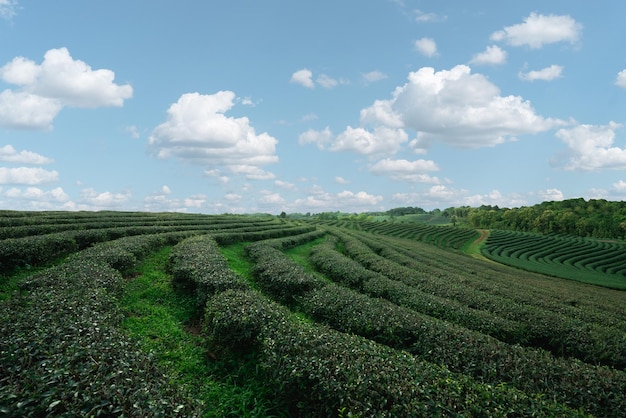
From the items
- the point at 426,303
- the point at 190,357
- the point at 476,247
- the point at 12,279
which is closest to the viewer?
the point at 190,357

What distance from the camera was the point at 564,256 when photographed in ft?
207

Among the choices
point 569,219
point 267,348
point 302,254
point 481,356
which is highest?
point 569,219

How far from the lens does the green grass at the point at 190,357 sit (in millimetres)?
6844

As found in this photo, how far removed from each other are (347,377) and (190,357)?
182 inches

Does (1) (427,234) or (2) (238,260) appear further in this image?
(1) (427,234)

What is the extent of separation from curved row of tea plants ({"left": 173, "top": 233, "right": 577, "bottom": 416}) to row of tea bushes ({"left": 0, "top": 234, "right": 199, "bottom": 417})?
196cm

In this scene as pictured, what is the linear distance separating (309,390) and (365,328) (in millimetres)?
4025

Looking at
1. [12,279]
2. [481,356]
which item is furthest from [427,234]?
[12,279]

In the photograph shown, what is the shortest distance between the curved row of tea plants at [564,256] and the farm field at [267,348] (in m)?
39.9

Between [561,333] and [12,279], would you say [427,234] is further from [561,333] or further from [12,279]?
[12,279]

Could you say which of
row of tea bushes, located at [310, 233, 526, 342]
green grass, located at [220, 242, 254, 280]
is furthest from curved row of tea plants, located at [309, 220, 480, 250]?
row of tea bushes, located at [310, 233, 526, 342]

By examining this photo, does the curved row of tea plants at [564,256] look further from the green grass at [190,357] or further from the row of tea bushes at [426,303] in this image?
the green grass at [190,357]

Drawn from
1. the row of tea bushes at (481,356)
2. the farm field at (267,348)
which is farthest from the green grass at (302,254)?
the row of tea bushes at (481,356)

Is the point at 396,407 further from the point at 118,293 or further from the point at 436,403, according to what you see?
the point at 118,293
